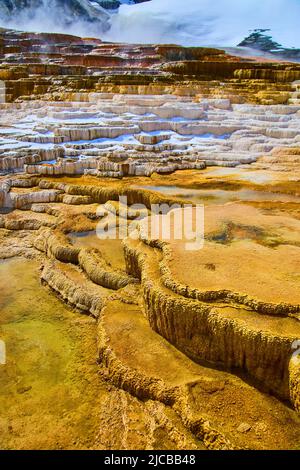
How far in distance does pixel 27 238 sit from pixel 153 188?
9.13ft

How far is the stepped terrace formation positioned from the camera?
11.3 ft

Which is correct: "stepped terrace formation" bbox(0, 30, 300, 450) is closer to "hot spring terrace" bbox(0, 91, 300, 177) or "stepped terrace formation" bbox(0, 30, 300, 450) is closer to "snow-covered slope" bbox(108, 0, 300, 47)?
"hot spring terrace" bbox(0, 91, 300, 177)

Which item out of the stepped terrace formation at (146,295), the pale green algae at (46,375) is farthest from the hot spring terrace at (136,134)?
the pale green algae at (46,375)

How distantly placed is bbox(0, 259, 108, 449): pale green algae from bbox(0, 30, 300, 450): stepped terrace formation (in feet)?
0.05

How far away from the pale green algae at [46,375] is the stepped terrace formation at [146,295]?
15 mm

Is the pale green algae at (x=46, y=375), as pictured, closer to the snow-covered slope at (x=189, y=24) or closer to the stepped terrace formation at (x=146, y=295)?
the stepped terrace formation at (x=146, y=295)

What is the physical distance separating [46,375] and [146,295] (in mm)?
1242

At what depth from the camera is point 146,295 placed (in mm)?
4434

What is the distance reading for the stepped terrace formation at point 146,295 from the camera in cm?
346

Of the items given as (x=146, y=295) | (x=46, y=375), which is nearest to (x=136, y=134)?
(x=146, y=295)

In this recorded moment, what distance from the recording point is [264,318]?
3.69 m

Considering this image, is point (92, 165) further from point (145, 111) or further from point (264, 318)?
point (264, 318)

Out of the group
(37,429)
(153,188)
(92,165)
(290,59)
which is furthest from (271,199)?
(290,59)

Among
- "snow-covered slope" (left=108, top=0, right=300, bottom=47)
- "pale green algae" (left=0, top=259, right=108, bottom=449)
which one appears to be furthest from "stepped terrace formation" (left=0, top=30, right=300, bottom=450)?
"snow-covered slope" (left=108, top=0, right=300, bottom=47)
